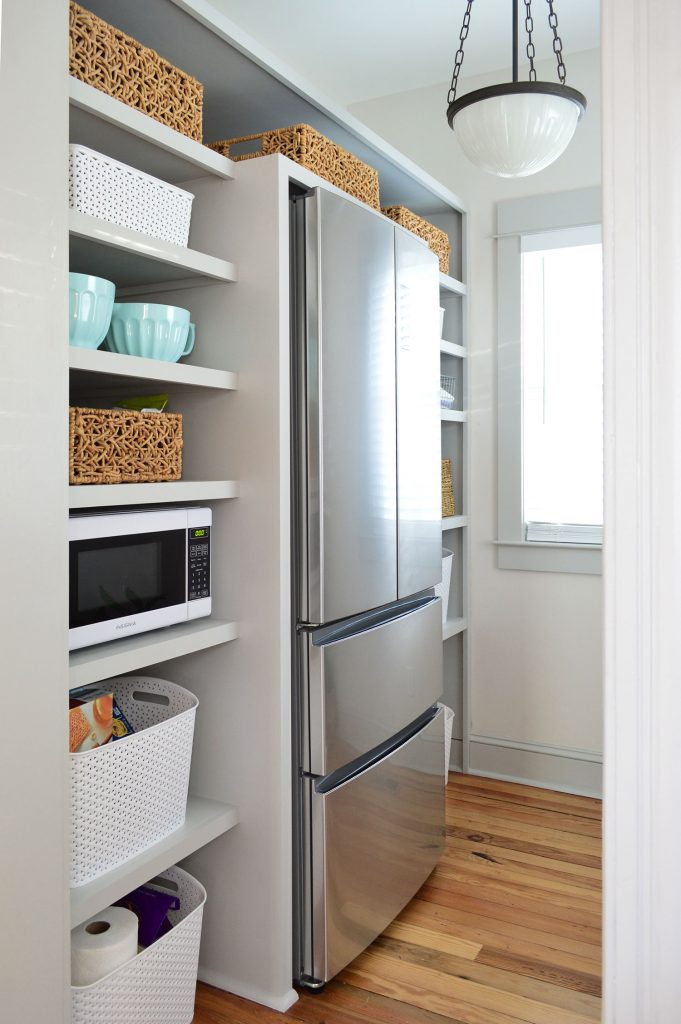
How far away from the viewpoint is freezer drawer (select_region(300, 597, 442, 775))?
6.28 ft

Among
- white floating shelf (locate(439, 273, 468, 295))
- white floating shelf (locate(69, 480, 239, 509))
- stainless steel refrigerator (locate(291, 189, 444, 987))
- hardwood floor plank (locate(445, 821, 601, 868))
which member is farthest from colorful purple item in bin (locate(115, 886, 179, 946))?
white floating shelf (locate(439, 273, 468, 295))

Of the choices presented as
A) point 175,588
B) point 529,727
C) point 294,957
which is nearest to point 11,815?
point 175,588

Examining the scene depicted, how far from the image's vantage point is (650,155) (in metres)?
0.76

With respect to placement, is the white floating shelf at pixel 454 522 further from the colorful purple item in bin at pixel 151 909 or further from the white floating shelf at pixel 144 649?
the colorful purple item in bin at pixel 151 909

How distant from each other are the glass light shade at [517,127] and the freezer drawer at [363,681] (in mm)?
1186

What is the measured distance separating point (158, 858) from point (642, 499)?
1335 millimetres

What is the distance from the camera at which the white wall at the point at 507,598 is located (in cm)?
314

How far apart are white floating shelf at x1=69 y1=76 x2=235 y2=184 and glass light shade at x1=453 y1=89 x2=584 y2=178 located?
575 mm

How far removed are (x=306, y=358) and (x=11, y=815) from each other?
112 centimetres

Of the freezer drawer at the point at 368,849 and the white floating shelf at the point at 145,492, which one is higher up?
the white floating shelf at the point at 145,492

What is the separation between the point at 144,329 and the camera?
168 centimetres

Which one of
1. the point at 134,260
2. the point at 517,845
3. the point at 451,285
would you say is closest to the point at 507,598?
the point at 517,845

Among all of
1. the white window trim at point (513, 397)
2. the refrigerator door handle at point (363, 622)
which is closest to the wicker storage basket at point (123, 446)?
the refrigerator door handle at point (363, 622)

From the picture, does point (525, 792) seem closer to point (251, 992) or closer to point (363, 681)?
point (363, 681)
